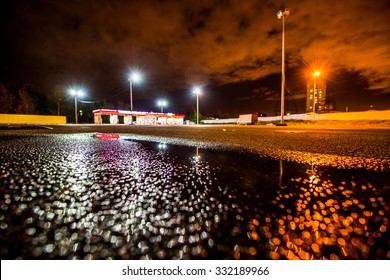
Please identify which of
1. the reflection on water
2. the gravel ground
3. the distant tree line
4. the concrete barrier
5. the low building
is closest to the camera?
the reflection on water

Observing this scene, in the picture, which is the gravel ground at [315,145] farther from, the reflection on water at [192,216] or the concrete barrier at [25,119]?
the concrete barrier at [25,119]

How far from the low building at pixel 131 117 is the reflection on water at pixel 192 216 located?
35863mm

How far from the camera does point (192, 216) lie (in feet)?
2.62

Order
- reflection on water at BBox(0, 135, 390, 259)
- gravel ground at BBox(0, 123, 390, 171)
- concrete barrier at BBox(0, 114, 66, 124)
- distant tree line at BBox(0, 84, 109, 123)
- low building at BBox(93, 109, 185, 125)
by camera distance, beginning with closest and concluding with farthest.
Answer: reflection on water at BBox(0, 135, 390, 259), gravel ground at BBox(0, 123, 390, 171), concrete barrier at BBox(0, 114, 66, 124), distant tree line at BBox(0, 84, 109, 123), low building at BBox(93, 109, 185, 125)

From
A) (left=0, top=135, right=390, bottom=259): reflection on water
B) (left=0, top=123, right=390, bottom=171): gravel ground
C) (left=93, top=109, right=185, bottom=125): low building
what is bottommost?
(left=0, top=135, right=390, bottom=259): reflection on water

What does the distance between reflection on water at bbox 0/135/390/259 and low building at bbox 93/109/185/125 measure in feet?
118

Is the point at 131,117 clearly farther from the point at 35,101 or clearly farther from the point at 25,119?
the point at 35,101

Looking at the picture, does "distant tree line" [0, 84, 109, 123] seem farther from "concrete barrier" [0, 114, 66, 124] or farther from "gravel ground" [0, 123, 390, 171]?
"gravel ground" [0, 123, 390, 171]

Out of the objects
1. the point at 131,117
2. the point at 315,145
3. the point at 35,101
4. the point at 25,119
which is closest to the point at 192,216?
the point at 315,145

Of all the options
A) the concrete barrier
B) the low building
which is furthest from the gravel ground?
the concrete barrier

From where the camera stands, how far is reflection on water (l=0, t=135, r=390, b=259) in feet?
2.02

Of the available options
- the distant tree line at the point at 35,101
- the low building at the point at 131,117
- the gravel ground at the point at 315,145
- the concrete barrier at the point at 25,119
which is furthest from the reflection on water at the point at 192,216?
the distant tree line at the point at 35,101

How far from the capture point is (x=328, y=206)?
35.7 inches
